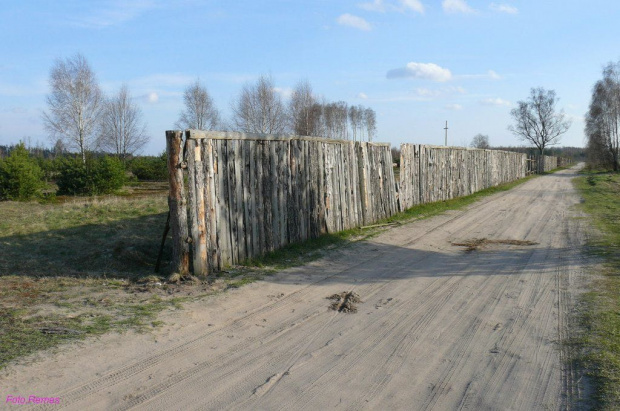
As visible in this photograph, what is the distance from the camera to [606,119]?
49.2m

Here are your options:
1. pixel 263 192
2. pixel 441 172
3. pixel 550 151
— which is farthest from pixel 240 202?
pixel 550 151

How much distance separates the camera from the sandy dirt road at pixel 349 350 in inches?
138

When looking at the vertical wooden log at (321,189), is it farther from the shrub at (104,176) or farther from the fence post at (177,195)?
the shrub at (104,176)

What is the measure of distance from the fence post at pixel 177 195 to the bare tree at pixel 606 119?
52.5 metres

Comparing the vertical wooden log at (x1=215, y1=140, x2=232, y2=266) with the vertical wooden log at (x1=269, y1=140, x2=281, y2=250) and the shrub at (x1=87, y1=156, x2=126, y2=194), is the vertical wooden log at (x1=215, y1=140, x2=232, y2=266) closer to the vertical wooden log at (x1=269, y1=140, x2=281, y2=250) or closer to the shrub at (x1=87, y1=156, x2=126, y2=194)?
the vertical wooden log at (x1=269, y1=140, x2=281, y2=250)

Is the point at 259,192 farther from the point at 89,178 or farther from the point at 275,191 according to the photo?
the point at 89,178

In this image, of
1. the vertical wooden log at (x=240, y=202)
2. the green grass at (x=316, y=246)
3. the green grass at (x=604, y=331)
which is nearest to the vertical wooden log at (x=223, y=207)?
the vertical wooden log at (x=240, y=202)

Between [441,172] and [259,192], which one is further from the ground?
[441,172]

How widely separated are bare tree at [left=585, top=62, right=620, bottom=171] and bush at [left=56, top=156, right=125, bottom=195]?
47.8 meters

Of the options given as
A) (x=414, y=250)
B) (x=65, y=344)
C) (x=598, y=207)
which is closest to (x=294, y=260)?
(x=414, y=250)

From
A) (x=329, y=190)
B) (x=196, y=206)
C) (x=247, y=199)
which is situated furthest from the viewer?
(x=329, y=190)

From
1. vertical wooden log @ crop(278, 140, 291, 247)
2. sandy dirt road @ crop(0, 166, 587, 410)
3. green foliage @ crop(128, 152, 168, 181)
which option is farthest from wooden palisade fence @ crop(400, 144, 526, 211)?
green foliage @ crop(128, 152, 168, 181)

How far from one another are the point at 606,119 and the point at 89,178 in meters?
49.7

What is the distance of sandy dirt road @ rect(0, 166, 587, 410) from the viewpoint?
350 centimetres
